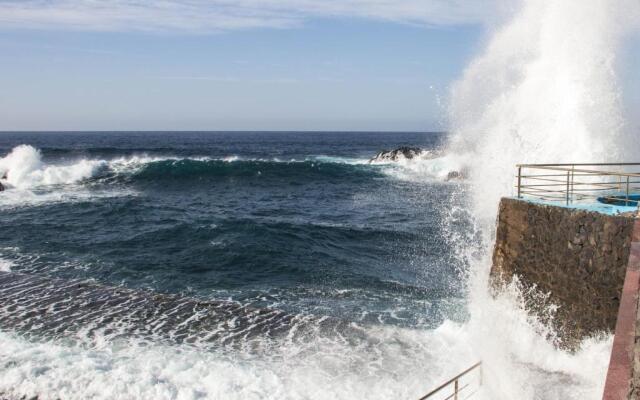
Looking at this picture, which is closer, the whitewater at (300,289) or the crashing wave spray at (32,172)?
the whitewater at (300,289)

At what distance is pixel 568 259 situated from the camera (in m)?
8.82

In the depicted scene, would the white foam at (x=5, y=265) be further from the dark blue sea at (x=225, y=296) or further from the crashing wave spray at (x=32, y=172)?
the crashing wave spray at (x=32, y=172)

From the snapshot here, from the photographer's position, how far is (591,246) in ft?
27.6

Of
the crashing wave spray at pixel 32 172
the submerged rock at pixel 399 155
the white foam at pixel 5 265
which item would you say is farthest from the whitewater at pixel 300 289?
the submerged rock at pixel 399 155

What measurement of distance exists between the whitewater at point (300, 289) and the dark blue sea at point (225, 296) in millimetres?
51

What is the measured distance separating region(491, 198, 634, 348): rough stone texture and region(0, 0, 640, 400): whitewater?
14.7 inches

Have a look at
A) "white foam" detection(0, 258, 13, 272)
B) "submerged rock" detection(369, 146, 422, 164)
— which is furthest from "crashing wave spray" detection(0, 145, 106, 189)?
"submerged rock" detection(369, 146, 422, 164)

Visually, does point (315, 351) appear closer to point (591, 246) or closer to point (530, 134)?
point (591, 246)

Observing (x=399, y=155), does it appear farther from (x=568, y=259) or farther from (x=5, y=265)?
(x=568, y=259)

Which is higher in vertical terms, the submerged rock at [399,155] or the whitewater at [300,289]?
the submerged rock at [399,155]

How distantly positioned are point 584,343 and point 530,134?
980 cm

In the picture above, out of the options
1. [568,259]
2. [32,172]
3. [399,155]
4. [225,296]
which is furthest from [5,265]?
[399,155]

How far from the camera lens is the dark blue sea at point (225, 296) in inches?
350

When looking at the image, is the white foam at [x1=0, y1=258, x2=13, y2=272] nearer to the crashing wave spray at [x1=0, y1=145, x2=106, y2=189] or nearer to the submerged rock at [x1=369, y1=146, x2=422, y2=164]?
the crashing wave spray at [x1=0, y1=145, x2=106, y2=189]
